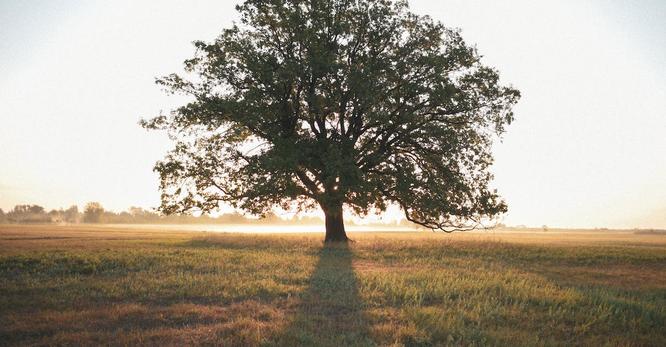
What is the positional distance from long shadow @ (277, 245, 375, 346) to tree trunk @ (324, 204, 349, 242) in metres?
15.7

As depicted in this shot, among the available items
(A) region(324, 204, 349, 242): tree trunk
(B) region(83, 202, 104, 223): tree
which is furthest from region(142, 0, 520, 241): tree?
(B) region(83, 202, 104, 223): tree

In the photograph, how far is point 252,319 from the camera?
8.49 m

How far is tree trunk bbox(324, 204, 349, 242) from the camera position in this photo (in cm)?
3098

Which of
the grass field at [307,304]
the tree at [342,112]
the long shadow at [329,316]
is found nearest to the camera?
the long shadow at [329,316]

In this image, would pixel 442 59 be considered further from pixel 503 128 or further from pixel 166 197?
pixel 166 197

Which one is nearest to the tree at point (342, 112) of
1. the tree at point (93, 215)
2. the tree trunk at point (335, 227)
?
the tree trunk at point (335, 227)

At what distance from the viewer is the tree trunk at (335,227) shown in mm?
30984

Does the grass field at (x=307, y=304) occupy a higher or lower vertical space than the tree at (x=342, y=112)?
lower

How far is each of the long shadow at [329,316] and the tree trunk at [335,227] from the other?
15725 millimetres

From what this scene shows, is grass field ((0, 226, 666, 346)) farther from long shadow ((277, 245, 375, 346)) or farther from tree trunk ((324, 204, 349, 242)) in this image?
tree trunk ((324, 204, 349, 242))

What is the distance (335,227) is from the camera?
31.4 m

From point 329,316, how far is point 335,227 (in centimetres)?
2236

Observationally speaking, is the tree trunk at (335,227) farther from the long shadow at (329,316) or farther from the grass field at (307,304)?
the long shadow at (329,316)

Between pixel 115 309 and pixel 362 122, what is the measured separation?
2187 centimetres
